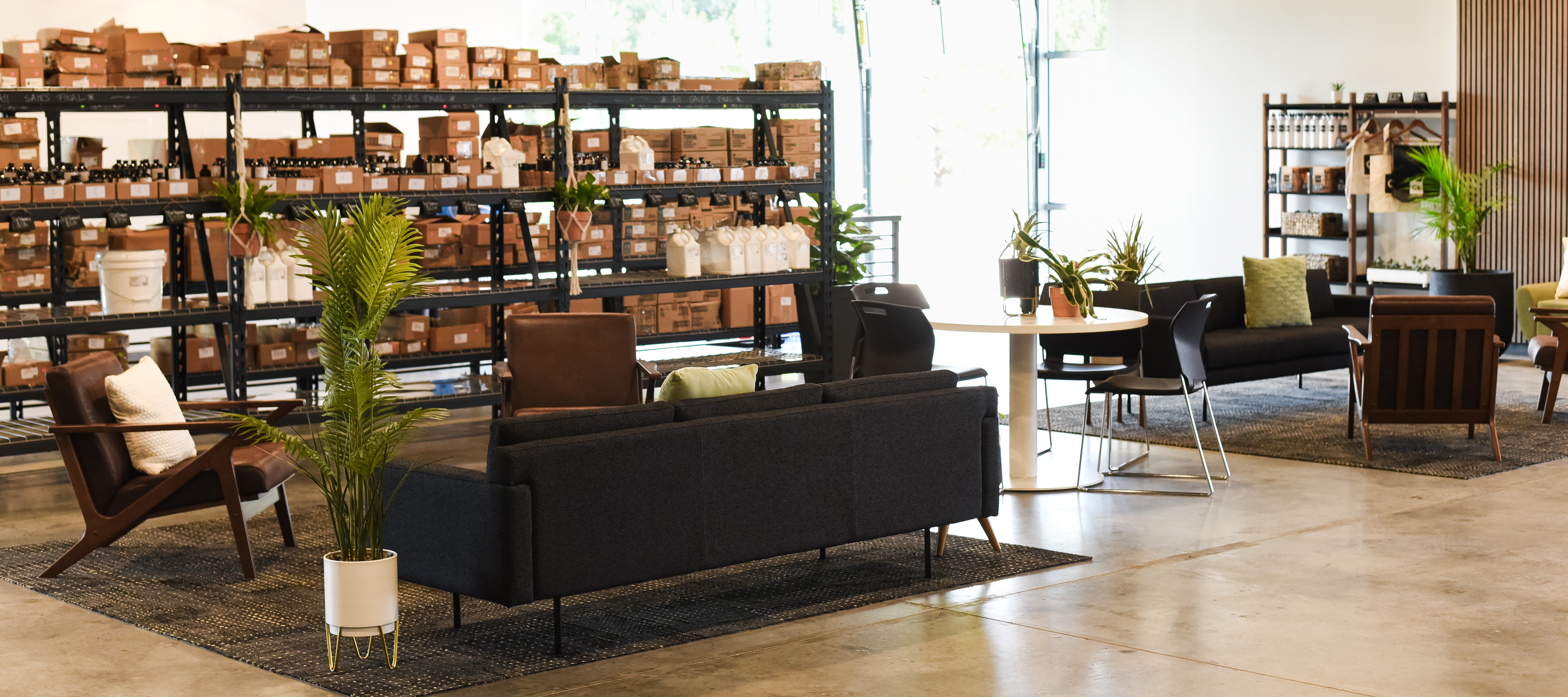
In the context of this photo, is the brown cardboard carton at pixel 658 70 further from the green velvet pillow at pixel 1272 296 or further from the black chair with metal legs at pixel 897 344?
the green velvet pillow at pixel 1272 296

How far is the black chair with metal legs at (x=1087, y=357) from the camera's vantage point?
735 centimetres

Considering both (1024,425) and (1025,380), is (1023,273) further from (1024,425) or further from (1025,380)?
(1024,425)

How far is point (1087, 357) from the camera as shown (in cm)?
821

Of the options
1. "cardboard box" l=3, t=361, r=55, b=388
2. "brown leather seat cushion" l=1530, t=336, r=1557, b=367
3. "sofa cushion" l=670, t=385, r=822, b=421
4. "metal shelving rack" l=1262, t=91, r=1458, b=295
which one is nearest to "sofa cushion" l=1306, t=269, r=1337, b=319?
A: "brown leather seat cushion" l=1530, t=336, r=1557, b=367

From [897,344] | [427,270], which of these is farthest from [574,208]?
[897,344]

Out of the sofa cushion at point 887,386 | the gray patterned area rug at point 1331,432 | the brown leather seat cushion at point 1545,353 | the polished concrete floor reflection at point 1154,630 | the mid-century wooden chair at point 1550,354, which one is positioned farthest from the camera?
the brown leather seat cushion at point 1545,353

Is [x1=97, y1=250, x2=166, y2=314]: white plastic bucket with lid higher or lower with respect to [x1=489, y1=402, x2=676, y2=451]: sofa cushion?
higher

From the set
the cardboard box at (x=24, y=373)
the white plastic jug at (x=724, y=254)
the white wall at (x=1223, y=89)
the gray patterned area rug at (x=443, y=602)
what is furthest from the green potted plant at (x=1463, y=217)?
the cardboard box at (x=24, y=373)

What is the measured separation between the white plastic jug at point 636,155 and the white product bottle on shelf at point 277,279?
1.93 m

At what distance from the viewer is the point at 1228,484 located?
700cm

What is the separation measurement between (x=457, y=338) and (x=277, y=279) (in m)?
1.21

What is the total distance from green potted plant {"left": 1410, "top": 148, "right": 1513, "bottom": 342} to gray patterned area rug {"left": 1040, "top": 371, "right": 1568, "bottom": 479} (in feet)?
4.69

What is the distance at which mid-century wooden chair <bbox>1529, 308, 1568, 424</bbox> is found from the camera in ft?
27.3

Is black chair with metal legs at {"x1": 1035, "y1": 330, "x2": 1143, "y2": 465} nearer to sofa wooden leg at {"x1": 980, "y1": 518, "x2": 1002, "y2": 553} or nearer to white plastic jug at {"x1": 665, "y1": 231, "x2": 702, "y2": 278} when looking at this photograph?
sofa wooden leg at {"x1": 980, "y1": 518, "x2": 1002, "y2": 553}
